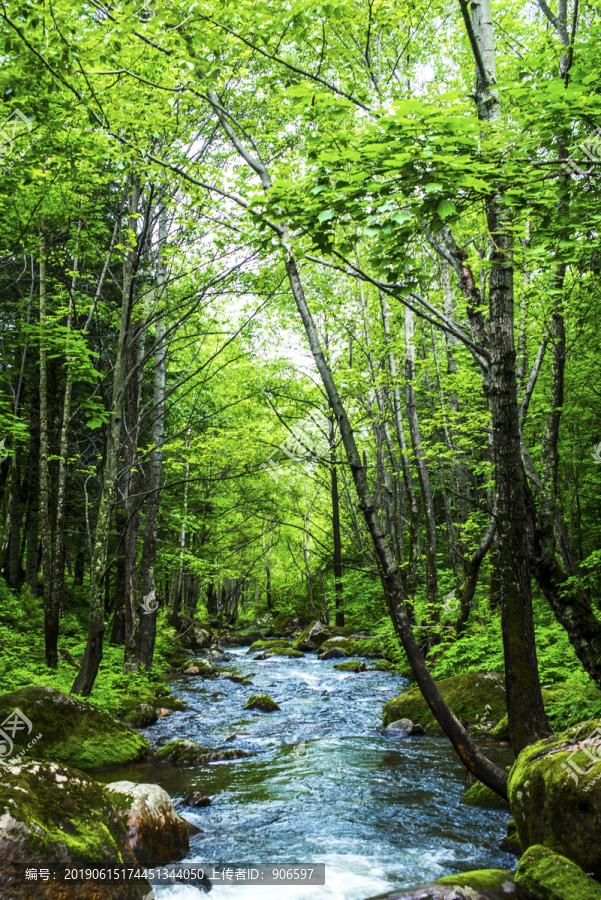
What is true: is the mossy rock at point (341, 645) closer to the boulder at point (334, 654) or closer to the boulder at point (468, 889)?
the boulder at point (334, 654)

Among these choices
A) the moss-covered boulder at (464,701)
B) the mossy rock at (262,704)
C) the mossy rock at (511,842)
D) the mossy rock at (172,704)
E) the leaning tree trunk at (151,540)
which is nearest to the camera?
the mossy rock at (511,842)

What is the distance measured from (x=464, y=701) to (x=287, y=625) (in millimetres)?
21624

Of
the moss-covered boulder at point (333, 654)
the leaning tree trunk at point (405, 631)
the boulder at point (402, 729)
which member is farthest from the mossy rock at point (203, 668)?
the leaning tree trunk at point (405, 631)

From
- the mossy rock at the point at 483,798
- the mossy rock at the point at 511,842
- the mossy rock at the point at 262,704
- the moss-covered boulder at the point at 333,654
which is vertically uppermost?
the mossy rock at the point at 511,842

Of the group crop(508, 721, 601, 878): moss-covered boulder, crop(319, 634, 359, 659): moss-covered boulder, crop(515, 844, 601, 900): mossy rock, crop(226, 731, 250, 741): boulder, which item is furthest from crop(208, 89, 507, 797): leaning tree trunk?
crop(319, 634, 359, 659): moss-covered boulder

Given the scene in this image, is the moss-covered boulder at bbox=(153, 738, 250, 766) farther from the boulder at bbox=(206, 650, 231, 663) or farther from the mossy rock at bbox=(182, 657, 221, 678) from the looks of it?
the boulder at bbox=(206, 650, 231, 663)

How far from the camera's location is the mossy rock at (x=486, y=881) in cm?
361

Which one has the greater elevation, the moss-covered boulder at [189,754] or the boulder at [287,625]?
the moss-covered boulder at [189,754]

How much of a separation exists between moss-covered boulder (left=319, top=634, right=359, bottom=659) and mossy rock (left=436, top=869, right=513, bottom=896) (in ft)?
47.5

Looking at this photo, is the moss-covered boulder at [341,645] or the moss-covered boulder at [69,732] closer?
the moss-covered boulder at [69,732]

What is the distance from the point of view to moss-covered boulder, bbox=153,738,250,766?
7.25m

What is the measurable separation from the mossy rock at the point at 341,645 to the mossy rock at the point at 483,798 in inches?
488

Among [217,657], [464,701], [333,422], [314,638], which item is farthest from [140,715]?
[314,638]

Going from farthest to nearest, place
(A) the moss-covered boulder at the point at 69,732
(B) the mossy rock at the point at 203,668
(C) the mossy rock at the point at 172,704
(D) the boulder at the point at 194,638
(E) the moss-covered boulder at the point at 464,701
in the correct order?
(D) the boulder at the point at 194,638, (B) the mossy rock at the point at 203,668, (C) the mossy rock at the point at 172,704, (E) the moss-covered boulder at the point at 464,701, (A) the moss-covered boulder at the point at 69,732
